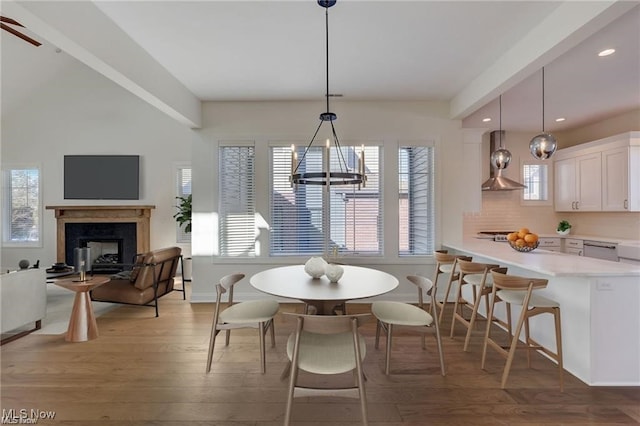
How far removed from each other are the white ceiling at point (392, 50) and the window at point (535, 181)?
1516 mm

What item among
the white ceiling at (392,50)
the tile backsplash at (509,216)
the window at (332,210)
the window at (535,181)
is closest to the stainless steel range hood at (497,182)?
the tile backsplash at (509,216)

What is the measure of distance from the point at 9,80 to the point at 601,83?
9587mm

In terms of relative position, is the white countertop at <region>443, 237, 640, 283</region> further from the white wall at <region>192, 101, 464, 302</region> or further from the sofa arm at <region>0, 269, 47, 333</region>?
the sofa arm at <region>0, 269, 47, 333</region>

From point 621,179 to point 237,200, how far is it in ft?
18.3

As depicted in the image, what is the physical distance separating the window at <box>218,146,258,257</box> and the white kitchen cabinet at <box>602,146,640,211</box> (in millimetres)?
5321

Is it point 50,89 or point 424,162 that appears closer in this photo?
point 424,162

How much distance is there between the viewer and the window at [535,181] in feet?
19.1

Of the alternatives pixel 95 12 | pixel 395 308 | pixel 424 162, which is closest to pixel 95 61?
pixel 95 12

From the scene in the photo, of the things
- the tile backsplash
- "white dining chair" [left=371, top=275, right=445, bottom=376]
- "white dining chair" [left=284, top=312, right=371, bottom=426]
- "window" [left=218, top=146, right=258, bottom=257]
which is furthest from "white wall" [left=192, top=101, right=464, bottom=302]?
"white dining chair" [left=284, top=312, right=371, bottom=426]

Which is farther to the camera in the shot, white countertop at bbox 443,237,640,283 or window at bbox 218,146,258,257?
window at bbox 218,146,258,257

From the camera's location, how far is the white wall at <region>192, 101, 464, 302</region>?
446 cm

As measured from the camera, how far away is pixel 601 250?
4629mm

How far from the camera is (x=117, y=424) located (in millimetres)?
1971

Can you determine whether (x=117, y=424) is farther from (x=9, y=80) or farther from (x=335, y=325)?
(x=9, y=80)
